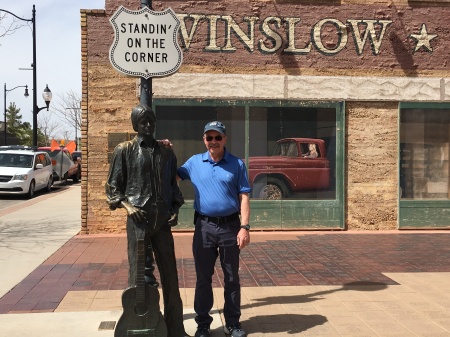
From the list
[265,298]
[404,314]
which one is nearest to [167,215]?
[265,298]

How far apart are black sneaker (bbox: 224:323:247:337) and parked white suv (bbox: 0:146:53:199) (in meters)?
16.1

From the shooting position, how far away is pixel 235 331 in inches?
187

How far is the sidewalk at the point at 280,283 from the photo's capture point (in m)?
5.13

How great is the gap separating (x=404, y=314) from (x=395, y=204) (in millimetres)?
5962

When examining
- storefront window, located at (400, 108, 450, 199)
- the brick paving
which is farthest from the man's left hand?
storefront window, located at (400, 108, 450, 199)

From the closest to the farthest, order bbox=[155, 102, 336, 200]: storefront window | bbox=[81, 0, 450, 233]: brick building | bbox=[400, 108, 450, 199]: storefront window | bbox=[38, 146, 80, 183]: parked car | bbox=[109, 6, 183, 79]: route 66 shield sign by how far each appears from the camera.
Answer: bbox=[109, 6, 183, 79]: route 66 shield sign < bbox=[81, 0, 450, 233]: brick building < bbox=[155, 102, 336, 200]: storefront window < bbox=[400, 108, 450, 199]: storefront window < bbox=[38, 146, 80, 183]: parked car

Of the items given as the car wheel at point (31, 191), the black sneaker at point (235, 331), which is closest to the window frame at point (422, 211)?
the black sneaker at point (235, 331)

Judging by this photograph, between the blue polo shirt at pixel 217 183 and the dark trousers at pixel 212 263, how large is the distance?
15 centimetres

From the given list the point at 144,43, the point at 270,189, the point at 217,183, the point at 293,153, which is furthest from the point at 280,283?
the point at 293,153

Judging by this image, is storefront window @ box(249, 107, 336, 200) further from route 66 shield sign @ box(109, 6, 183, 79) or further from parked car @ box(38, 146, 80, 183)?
parked car @ box(38, 146, 80, 183)

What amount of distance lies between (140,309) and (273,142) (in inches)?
280

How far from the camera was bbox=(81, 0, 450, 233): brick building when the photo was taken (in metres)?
10.5

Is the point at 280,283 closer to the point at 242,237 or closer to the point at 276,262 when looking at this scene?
the point at 276,262

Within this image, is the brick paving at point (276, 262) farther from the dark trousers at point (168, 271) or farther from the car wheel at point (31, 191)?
the car wheel at point (31, 191)
